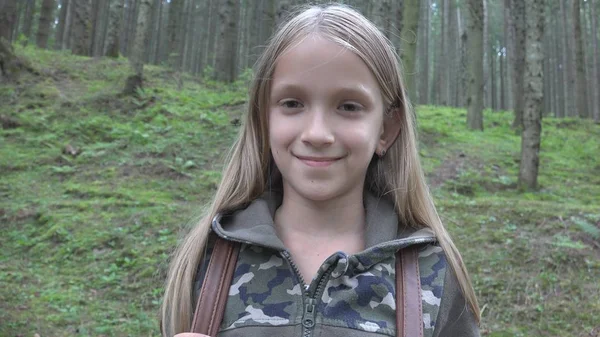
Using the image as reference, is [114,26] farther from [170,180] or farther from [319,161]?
[319,161]

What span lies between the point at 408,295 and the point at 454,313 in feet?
0.77

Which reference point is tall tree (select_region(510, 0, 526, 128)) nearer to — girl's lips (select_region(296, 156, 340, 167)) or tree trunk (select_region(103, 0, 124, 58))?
tree trunk (select_region(103, 0, 124, 58))

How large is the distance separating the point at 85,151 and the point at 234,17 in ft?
26.4

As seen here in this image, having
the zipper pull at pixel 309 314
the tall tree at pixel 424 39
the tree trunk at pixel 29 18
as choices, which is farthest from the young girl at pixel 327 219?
the tall tree at pixel 424 39

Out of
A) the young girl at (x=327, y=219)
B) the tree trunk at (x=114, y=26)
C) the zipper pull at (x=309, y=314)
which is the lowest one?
the zipper pull at (x=309, y=314)

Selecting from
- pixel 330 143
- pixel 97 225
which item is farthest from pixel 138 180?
pixel 330 143

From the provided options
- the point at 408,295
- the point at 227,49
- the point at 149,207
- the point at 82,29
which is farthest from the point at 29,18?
the point at 408,295

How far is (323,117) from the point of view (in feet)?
4.85

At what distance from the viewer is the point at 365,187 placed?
1854mm

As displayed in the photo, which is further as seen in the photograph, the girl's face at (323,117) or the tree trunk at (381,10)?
the tree trunk at (381,10)

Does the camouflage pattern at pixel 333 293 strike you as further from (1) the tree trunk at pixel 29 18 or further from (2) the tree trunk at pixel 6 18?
(1) the tree trunk at pixel 29 18

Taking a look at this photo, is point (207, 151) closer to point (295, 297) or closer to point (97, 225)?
point (97, 225)

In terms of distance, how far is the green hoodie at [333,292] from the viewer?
4.65ft

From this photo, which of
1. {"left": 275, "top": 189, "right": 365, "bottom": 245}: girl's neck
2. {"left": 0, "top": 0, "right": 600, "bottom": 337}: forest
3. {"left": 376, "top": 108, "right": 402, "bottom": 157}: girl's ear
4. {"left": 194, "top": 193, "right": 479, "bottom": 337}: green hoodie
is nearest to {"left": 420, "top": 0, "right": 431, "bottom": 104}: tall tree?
{"left": 0, "top": 0, "right": 600, "bottom": 337}: forest
